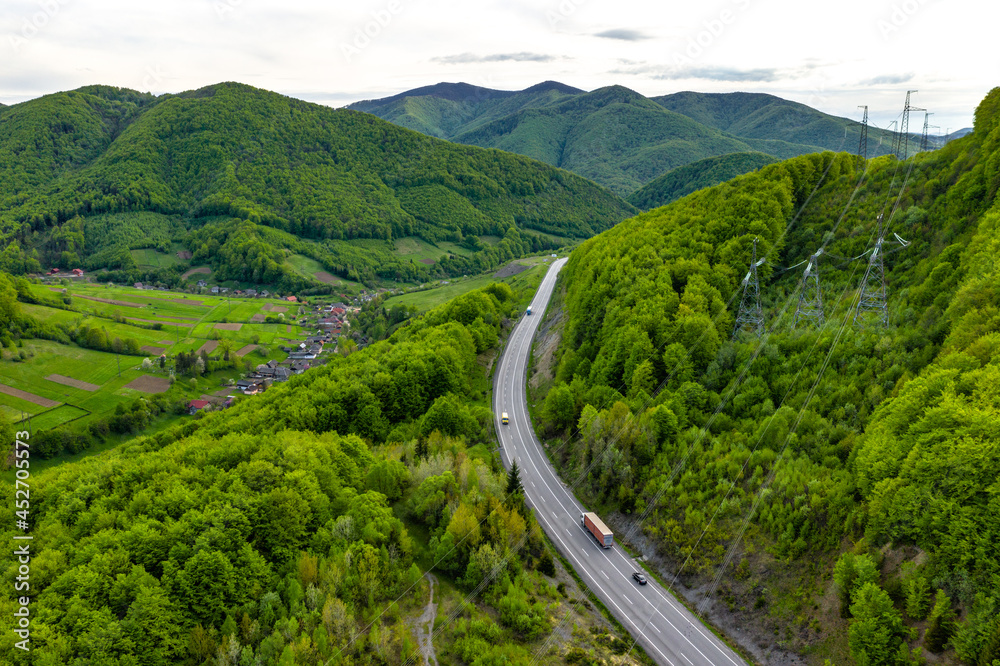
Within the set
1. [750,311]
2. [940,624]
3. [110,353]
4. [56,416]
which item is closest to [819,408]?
[750,311]

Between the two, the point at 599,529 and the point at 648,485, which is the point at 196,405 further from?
the point at 648,485

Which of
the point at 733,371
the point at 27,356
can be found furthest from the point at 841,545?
the point at 27,356

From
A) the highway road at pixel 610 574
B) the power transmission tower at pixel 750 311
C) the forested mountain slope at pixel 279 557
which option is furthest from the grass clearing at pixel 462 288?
the forested mountain slope at pixel 279 557

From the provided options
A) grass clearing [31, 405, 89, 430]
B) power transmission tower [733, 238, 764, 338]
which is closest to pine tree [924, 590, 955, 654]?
power transmission tower [733, 238, 764, 338]

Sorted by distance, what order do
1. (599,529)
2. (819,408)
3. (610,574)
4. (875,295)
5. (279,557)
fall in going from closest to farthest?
(279,557), (610,574), (875,295), (819,408), (599,529)

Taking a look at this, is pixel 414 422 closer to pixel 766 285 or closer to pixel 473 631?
pixel 473 631
